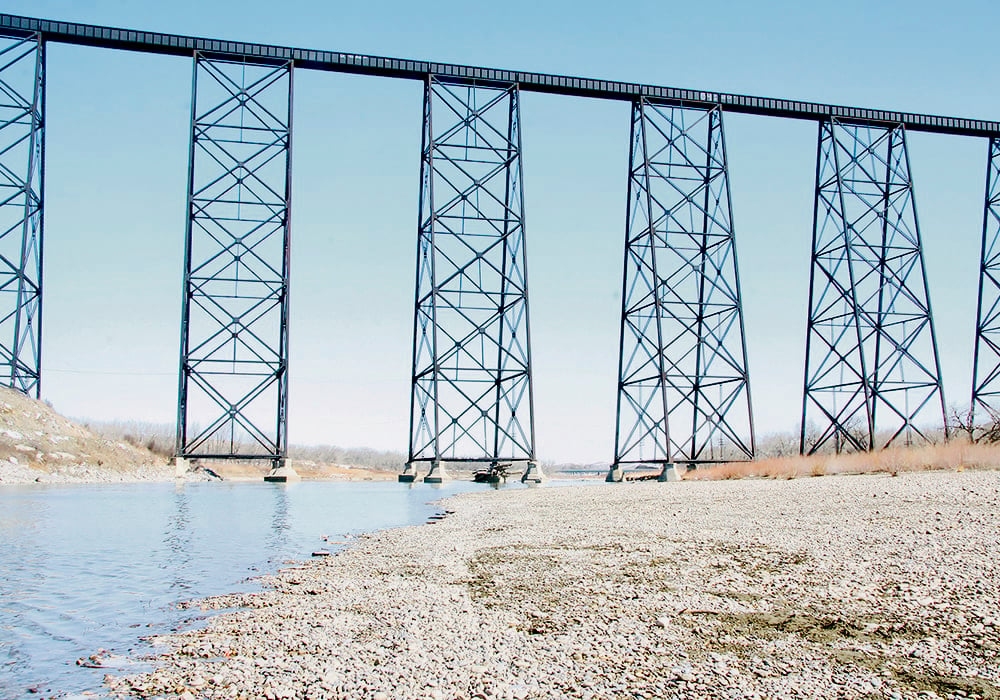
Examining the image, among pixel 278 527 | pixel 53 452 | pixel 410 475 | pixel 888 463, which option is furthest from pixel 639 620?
pixel 53 452

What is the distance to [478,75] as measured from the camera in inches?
941

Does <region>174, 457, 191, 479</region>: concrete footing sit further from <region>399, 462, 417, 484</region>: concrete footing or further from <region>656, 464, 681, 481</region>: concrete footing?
<region>656, 464, 681, 481</region>: concrete footing

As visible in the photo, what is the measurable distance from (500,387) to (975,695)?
20.5 metres

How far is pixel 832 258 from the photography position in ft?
79.8

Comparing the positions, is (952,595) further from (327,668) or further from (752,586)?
(327,668)

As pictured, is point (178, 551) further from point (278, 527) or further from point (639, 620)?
point (639, 620)

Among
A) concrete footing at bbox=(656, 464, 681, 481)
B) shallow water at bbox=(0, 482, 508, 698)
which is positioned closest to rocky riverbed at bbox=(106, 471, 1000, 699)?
shallow water at bbox=(0, 482, 508, 698)

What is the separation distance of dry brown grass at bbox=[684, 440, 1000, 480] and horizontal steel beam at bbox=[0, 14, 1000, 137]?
1229cm

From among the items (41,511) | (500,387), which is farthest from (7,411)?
(500,387)

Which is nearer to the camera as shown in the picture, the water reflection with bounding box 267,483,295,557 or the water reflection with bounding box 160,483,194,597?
the water reflection with bounding box 160,483,194,597

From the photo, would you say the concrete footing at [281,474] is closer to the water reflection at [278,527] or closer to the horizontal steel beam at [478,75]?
the water reflection at [278,527]

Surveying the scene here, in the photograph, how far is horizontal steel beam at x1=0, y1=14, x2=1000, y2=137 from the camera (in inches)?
869

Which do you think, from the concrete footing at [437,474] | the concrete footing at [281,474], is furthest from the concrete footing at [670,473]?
the concrete footing at [281,474]

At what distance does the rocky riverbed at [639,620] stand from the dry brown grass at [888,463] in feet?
17.6
